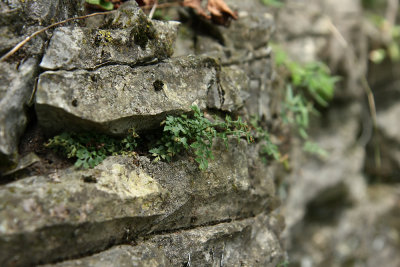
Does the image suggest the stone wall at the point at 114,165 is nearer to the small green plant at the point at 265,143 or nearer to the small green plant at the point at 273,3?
the small green plant at the point at 265,143

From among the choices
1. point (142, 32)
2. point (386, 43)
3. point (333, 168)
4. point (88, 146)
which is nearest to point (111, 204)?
point (88, 146)

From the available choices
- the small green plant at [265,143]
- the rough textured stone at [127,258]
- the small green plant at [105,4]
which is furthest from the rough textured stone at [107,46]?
the rough textured stone at [127,258]

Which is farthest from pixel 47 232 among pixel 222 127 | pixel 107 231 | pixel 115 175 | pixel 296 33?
pixel 296 33

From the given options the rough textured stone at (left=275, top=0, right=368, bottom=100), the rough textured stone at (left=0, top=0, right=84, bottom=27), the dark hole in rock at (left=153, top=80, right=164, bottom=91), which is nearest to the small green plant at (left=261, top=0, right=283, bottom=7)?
the rough textured stone at (left=275, top=0, right=368, bottom=100)

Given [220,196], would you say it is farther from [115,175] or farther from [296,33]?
[296,33]

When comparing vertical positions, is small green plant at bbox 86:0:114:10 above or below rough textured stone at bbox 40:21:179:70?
above

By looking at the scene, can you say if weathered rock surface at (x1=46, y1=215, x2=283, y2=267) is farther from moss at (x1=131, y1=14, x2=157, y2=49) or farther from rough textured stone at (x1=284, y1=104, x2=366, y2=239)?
rough textured stone at (x1=284, y1=104, x2=366, y2=239)
